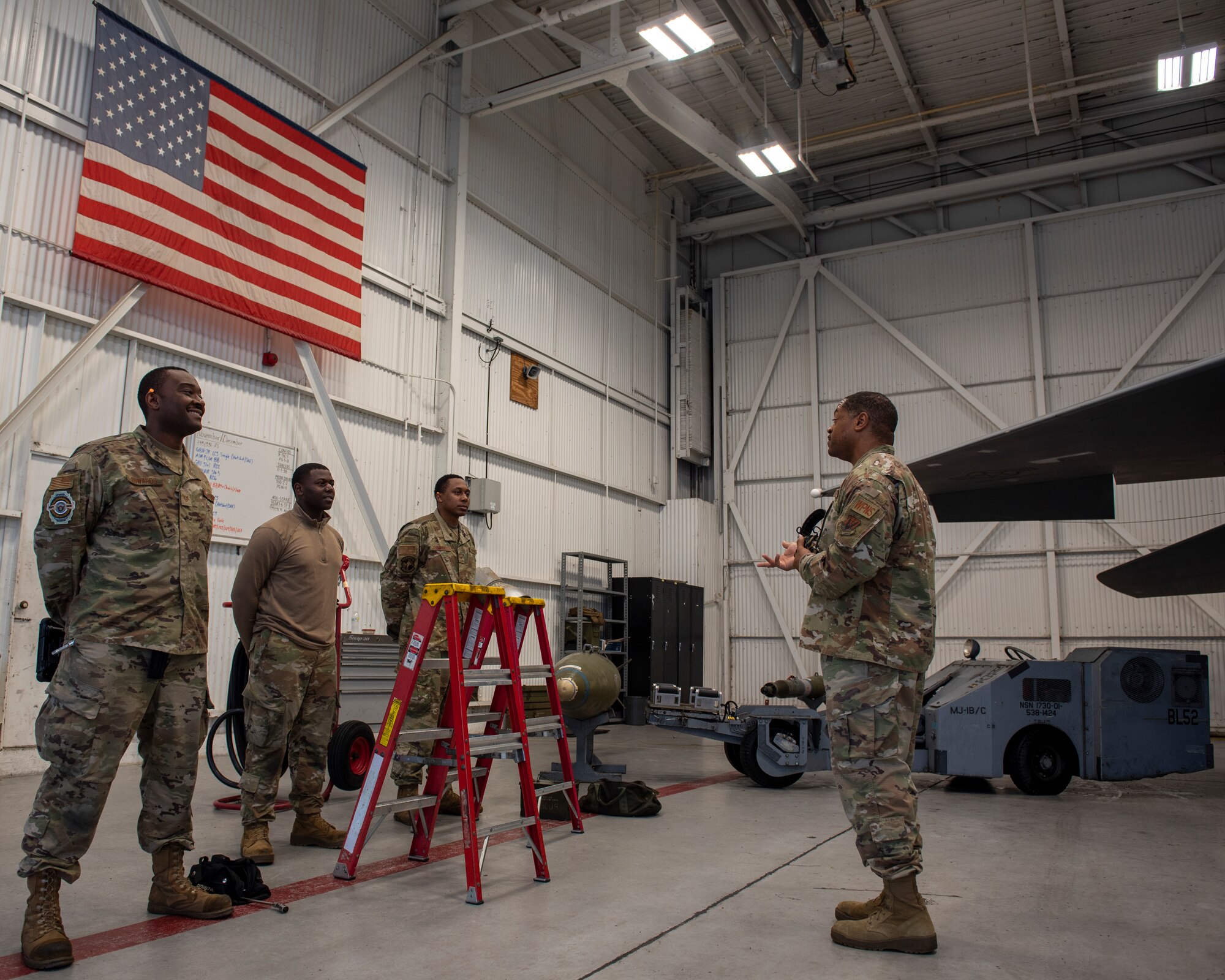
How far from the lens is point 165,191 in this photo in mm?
8305

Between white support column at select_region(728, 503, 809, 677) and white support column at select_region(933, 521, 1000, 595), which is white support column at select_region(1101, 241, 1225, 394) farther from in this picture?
white support column at select_region(728, 503, 809, 677)

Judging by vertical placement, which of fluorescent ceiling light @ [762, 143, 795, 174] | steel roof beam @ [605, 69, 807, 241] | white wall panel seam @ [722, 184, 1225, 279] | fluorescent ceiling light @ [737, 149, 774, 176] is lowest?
fluorescent ceiling light @ [737, 149, 774, 176]

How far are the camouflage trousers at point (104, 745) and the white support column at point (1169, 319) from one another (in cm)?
1478

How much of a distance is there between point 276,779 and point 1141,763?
6.43m

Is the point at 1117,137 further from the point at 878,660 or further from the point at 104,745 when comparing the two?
the point at 104,745

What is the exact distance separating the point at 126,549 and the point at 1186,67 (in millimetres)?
12704

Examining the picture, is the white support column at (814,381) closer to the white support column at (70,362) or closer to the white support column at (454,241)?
the white support column at (454,241)

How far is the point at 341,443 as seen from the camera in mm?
10125

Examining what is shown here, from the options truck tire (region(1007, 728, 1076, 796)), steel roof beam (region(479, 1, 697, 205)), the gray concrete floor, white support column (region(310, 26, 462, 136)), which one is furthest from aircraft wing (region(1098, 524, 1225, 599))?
steel roof beam (region(479, 1, 697, 205))

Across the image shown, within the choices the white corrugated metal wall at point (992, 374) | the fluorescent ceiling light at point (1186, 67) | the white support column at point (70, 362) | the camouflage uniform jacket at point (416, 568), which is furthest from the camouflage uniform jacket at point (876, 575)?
the white corrugated metal wall at point (992, 374)

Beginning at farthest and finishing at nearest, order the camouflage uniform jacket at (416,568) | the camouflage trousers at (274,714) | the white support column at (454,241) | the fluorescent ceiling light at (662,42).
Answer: the white support column at (454,241), the fluorescent ceiling light at (662,42), the camouflage uniform jacket at (416,568), the camouflage trousers at (274,714)

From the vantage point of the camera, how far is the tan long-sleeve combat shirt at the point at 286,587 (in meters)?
4.29

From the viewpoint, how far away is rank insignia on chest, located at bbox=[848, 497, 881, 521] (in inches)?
128

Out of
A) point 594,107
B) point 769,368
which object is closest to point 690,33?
point 594,107
